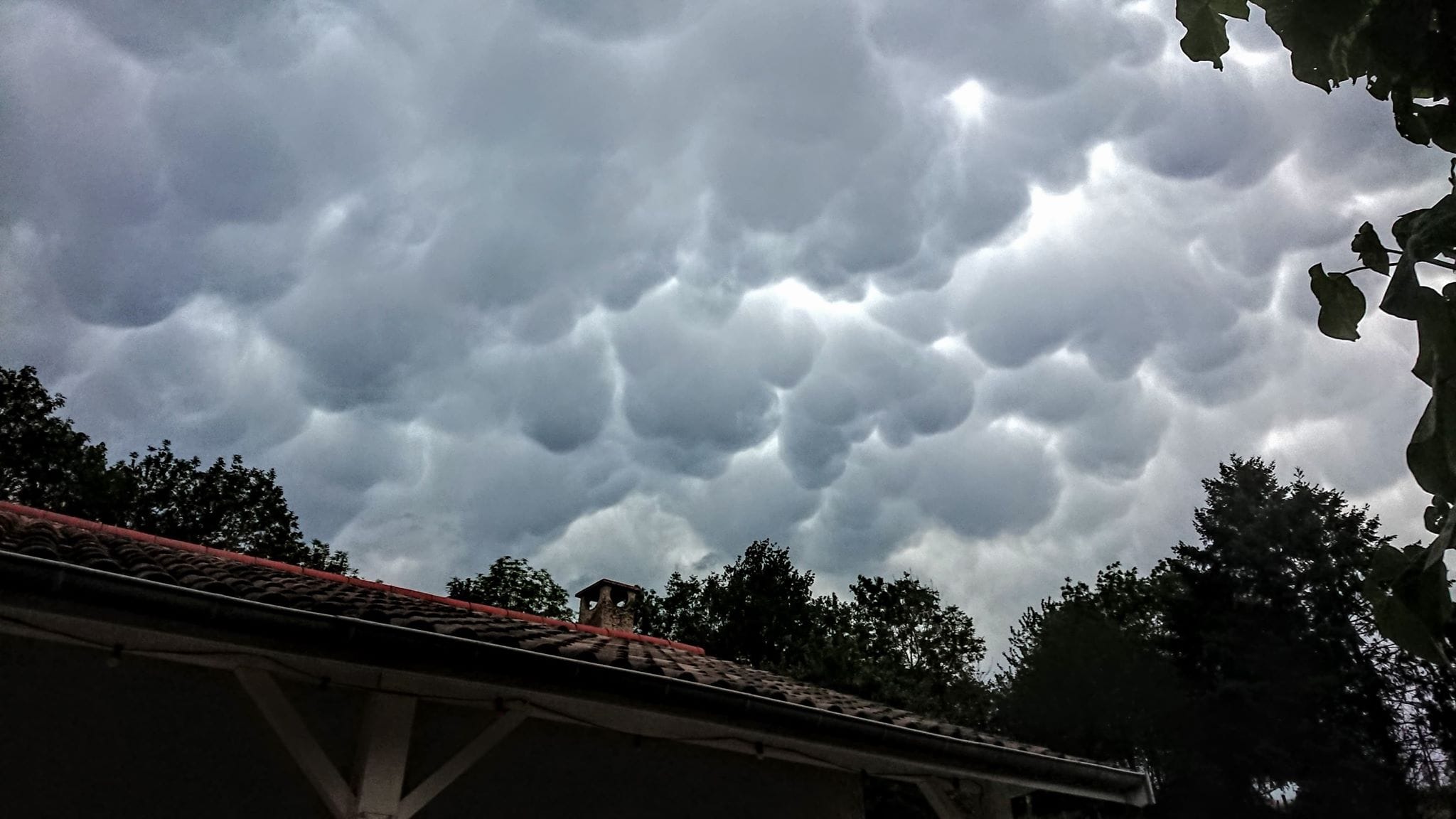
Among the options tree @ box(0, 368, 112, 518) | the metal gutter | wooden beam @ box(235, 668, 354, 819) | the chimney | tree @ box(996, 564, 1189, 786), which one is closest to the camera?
the metal gutter

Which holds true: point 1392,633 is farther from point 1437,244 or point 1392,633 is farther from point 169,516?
point 169,516

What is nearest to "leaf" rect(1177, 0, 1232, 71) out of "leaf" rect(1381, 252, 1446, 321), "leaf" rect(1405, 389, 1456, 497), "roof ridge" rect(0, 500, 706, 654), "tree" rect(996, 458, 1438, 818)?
"leaf" rect(1381, 252, 1446, 321)

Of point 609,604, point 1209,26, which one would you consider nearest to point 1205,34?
point 1209,26

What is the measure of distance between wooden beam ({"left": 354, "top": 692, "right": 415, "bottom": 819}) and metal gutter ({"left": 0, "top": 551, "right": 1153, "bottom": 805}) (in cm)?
58

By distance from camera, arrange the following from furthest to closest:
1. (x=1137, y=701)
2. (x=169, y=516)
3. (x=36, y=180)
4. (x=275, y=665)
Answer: (x=169, y=516) < (x=1137, y=701) < (x=36, y=180) < (x=275, y=665)

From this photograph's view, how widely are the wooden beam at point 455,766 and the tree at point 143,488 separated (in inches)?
1218

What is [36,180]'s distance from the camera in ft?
60.7

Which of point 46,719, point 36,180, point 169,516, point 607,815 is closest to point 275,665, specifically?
point 46,719

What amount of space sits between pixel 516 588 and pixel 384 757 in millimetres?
33039

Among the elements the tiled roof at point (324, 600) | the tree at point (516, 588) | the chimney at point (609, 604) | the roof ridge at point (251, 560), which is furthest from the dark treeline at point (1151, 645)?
the tiled roof at point (324, 600)

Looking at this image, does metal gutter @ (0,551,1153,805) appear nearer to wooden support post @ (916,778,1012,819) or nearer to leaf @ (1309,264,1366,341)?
wooden support post @ (916,778,1012,819)

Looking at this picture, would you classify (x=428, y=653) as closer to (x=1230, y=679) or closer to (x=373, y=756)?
(x=373, y=756)

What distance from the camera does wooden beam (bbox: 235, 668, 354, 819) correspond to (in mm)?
3721

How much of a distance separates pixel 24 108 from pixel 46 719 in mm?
15206
